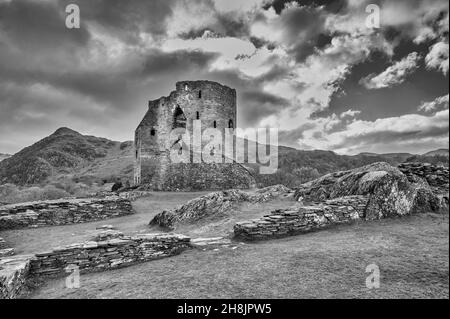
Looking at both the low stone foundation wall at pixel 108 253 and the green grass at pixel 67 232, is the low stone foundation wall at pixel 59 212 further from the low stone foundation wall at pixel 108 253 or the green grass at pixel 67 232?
the low stone foundation wall at pixel 108 253

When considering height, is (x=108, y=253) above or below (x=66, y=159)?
below

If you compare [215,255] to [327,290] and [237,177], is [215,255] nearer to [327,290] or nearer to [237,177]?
[327,290]

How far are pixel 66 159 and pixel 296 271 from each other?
88002 millimetres

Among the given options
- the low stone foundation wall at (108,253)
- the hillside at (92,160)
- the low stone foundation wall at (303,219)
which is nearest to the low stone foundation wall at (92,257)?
the low stone foundation wall at (108,253)

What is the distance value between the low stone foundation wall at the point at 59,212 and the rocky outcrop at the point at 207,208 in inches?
182

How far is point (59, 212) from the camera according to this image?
13562mm

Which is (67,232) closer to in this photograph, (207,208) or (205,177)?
(207,208)

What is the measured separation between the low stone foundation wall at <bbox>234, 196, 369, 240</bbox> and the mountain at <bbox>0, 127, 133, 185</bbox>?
180 feet

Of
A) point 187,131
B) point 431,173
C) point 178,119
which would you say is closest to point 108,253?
point 431,173

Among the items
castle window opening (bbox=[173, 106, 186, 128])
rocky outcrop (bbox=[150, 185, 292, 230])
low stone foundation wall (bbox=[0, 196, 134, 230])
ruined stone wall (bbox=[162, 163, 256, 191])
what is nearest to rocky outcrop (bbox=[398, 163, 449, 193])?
rocky outcrop (bbox=[150, 185, 292, 230])

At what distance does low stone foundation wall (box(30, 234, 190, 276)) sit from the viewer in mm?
6055

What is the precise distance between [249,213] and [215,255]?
460cm

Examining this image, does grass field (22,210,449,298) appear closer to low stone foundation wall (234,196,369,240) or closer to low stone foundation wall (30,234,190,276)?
low stone foundation wall (30,234,190,276)
